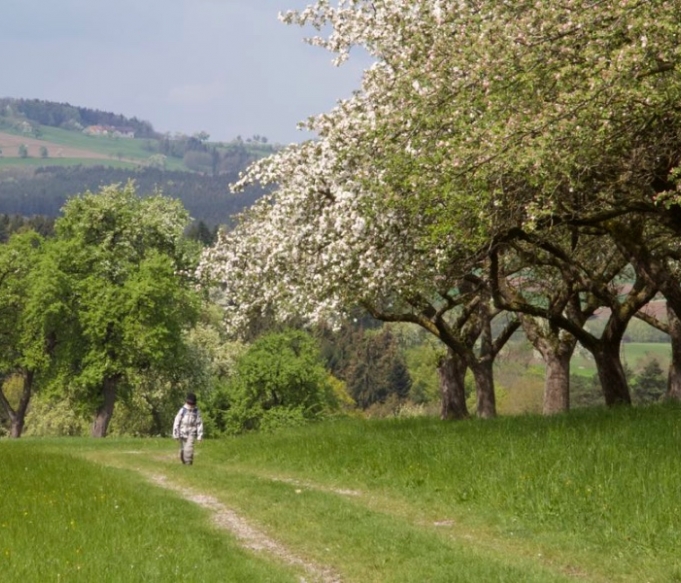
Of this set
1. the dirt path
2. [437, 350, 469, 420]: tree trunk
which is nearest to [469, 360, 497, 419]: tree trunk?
[437, 350, 469, 420]: tree trunk

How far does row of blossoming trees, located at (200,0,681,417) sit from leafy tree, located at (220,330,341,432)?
24.6 meters

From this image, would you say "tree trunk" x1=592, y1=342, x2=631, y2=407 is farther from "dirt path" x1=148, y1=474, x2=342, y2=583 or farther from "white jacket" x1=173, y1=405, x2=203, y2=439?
"white jacket" x1=173, y1=405, x2=203, y2=439

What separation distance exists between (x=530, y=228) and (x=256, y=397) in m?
41.5

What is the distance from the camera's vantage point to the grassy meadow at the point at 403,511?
1302 cm

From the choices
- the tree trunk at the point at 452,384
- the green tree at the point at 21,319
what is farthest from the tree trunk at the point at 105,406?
the tree trunk at the point at 452,384

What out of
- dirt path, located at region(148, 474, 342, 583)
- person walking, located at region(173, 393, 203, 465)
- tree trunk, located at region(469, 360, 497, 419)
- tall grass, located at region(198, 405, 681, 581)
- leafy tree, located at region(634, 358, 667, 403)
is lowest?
dirt path, located at region(148, 474, 342, 583)

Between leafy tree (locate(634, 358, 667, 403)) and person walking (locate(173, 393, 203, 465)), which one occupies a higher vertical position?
leafy tree (locate(634, 358, 667, 403))

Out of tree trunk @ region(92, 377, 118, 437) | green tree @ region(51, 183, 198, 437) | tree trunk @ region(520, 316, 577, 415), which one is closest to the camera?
tree trunk @ region(520, 316, 577, 415)

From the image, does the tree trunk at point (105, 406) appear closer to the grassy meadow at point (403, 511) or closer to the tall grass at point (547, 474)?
the grassy meadow at point (403, 511)

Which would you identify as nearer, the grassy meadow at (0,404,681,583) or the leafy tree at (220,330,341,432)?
the grassy meadow at (0,404,681,583)

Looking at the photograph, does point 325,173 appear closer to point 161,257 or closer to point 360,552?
point 360,552

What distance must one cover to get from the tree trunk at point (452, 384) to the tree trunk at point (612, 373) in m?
7.41

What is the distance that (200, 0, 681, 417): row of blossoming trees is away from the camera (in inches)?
640

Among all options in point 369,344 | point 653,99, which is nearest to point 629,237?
point 653,99
